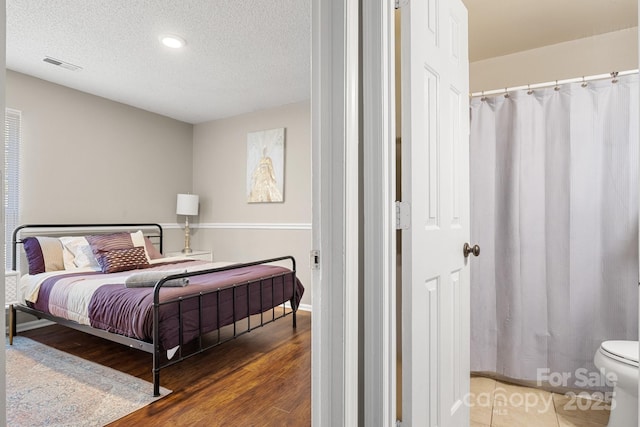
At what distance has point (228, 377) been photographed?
2.52 m

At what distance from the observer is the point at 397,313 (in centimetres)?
135

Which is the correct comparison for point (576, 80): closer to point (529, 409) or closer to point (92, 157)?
point (529, 409)

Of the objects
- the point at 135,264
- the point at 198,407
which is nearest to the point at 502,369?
the point at 198,407

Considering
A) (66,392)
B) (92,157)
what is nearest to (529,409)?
(66,392)

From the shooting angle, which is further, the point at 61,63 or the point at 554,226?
the point at 61,63

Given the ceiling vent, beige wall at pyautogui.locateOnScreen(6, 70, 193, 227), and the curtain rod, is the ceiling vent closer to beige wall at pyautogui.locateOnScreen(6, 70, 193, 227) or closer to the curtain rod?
beige wall at pyautogui.locateOnScreen(6, 70, 193, 227)

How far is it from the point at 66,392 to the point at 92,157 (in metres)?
2.68

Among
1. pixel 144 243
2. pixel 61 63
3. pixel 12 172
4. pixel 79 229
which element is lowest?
pixel 144 243

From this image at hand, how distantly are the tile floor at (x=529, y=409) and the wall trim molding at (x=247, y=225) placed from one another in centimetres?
264

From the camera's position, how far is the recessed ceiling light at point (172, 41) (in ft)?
9.09

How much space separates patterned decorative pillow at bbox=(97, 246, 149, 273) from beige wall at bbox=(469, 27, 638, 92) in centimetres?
348

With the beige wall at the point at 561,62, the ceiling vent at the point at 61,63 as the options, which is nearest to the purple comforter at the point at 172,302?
the ceiling vent at the point at 61,63

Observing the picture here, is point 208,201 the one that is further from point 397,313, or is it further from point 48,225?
point 397,313

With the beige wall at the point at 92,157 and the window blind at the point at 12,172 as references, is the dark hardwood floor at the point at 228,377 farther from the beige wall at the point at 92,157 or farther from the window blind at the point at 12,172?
the beige wall at the point at 92,157
